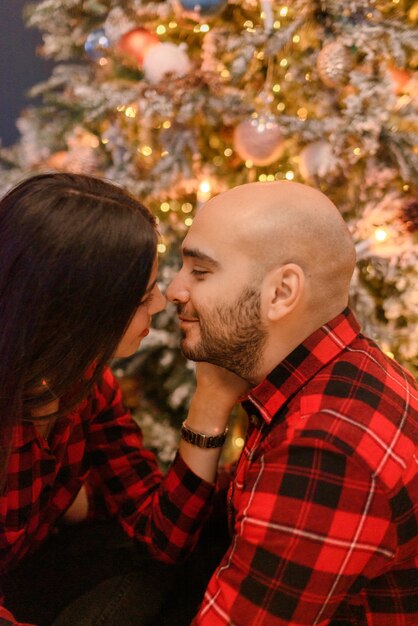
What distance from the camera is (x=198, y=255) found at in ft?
3.20

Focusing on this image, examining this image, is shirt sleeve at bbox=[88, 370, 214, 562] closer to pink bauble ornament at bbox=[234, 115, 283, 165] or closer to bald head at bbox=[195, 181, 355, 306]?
bald head at bbox=[195, 181, 355, 306]

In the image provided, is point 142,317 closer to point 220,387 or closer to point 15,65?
point 220,387

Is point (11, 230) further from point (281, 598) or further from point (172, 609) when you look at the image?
point (172, 609)

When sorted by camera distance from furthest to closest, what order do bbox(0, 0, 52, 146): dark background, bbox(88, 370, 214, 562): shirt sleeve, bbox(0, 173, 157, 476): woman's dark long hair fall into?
bbox(0, 0, 52, 146): dark background → bbox(88, 370, 214, 562): shirt sleeve → bbox(0, 173, 157, 476): woman's dark long hair

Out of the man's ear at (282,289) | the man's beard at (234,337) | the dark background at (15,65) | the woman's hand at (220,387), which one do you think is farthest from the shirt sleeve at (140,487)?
the dark background at (15,65)

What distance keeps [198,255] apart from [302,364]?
0.27m

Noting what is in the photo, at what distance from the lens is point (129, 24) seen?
154 cm

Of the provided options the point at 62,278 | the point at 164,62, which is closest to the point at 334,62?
the point at 164,62

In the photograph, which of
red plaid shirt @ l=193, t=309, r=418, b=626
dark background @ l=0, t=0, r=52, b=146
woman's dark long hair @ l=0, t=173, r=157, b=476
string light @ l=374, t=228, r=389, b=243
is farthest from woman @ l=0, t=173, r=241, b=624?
dark background @ l=0, t=0, r=52, b=146

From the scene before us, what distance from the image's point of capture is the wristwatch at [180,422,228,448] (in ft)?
3.59

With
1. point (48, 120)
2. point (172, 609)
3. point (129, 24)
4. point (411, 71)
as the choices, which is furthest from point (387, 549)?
point (48, 120)

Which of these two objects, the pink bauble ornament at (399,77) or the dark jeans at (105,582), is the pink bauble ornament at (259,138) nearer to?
the pink bauble ornament at (399,77)

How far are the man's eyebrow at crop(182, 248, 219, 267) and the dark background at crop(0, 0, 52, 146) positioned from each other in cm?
176

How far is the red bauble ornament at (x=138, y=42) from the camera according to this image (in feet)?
4.89
